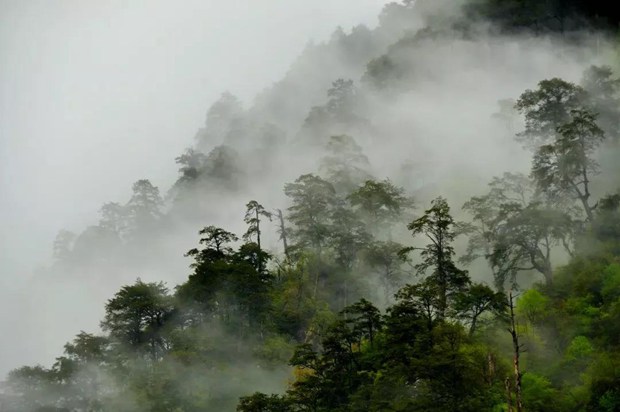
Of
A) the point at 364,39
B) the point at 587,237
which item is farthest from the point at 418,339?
the point at 364,39

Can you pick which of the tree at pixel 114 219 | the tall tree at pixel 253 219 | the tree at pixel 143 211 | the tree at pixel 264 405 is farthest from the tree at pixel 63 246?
the tree at pixel 264 405

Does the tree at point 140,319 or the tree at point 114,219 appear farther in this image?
the tree at point 114,219

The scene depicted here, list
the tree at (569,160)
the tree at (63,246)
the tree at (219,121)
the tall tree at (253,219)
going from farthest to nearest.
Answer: the tree at (219,121), the tree at (63,246), the tall tree at (253,219), the tree at (569,160)

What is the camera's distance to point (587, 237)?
4075cm

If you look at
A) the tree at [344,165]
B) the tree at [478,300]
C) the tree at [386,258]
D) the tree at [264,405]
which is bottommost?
the tree at [264,405]

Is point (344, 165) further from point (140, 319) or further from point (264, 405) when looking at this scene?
point (264, 405)

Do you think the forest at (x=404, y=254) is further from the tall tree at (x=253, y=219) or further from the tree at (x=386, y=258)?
the tall tree at (x=253, y=219)

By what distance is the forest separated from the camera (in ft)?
100

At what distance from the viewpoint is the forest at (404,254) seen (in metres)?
30.6

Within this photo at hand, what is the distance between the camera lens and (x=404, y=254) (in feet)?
144

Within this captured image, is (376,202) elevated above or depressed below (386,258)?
above

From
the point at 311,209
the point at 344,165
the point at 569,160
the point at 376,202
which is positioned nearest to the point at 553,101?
the point at 569,160

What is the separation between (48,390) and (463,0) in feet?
297

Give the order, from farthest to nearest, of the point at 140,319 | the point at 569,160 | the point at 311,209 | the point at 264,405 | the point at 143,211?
the point at 143,211
the point at 311,209
the point at 140,319
the point at 569,160
the point at 264,405
